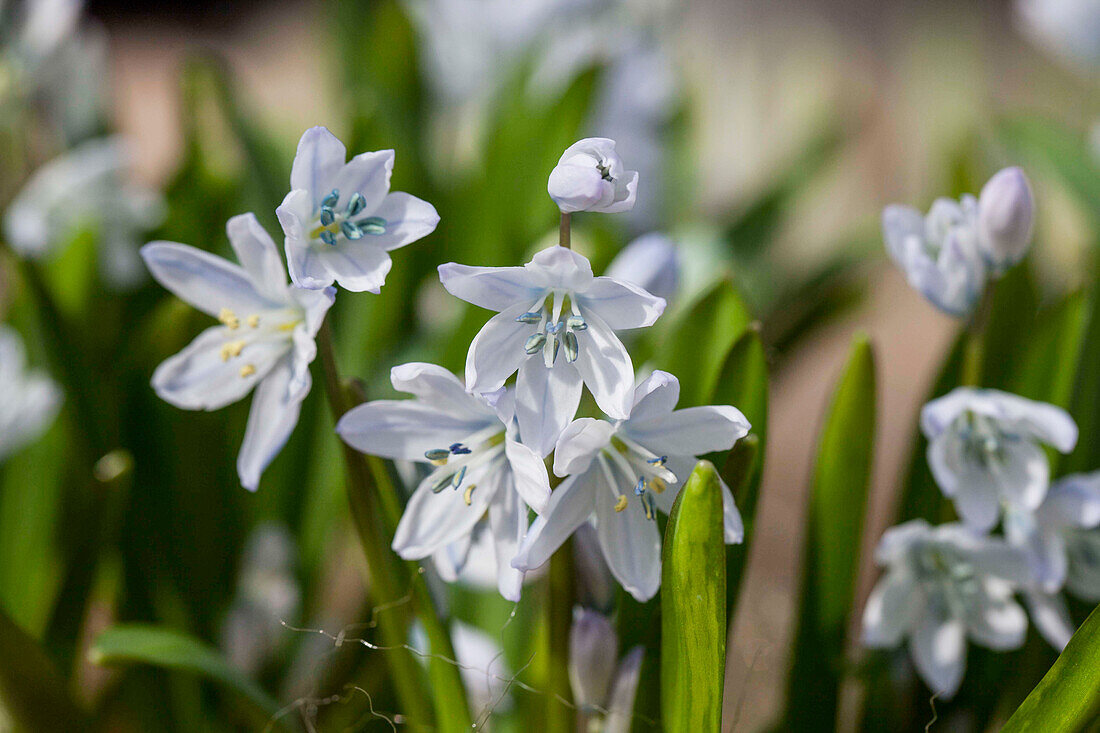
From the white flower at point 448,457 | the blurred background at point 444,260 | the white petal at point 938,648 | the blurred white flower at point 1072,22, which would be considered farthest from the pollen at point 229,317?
the blurred white flower at point 1072,22

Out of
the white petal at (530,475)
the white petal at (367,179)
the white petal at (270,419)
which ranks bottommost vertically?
the white petal at (270,419)

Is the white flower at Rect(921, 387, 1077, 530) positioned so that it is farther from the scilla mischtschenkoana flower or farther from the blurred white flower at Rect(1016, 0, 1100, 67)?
the blurred white flower at Rect(1016, 0, 1100, 67)

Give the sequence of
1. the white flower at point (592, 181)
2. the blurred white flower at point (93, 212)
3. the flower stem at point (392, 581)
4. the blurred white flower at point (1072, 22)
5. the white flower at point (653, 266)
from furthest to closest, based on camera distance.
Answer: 1. the blurred white flower at point (1072, 22)
2. the blurred white flower at point (93, 212)
3. the white flower at point (653, 266)
4. the flower stem at point (392, 581)
5. the white flower at point (592, 181)

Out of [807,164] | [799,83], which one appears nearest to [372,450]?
[807,164]

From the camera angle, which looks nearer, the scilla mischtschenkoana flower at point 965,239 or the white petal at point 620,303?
the white petal at point 620,303

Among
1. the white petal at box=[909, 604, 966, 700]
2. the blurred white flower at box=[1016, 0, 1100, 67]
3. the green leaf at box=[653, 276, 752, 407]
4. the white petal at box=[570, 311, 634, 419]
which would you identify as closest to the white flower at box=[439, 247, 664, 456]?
the white petal at box=[570, 311, 634, 419]

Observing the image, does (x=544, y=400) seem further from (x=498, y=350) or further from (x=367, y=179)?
(x=367, y=179)

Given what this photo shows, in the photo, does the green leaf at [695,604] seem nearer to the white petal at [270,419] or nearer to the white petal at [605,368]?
the white petal at [605,368]
